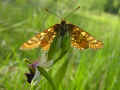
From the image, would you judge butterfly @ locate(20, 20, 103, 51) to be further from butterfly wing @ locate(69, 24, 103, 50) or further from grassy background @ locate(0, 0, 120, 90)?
grassy background @ locate(0, 0, 120, 90)

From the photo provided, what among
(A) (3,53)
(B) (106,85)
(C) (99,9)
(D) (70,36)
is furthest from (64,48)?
(C) (99,9)

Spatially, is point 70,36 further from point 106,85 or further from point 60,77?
point 106,85

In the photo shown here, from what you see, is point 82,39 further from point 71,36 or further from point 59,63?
point 59,63

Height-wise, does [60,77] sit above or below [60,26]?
below

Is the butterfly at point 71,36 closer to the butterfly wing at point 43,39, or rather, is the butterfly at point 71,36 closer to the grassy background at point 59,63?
the butterfly wing at point 43,39

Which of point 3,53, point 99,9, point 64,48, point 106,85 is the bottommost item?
point 106,85

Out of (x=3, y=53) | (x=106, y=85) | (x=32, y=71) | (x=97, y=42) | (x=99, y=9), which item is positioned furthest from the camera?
(x=99, y=9)

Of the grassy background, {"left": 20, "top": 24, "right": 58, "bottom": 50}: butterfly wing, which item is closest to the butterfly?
{"left": 20, "top": 24, "right": 58, "bottom": 50}: butterfly wing
